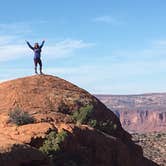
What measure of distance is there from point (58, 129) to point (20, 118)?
165 cm

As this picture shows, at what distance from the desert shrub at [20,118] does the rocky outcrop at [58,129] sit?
0.24m

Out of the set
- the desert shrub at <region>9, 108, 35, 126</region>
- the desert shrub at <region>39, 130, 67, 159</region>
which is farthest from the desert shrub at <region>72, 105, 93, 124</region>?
the desert shrub at <region>39, 130, 67, 159</region>

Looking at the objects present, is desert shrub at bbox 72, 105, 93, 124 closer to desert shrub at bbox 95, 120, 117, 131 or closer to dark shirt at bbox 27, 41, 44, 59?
desert shrub at bbox 95, 120, 117, 131

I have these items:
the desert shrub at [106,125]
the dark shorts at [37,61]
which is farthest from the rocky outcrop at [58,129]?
the dark shorts at [37,61]

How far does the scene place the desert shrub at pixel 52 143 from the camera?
16781 mm

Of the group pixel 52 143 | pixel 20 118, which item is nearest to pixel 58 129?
pixel 52 143

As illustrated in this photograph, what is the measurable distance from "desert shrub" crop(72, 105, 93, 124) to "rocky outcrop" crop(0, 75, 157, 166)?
184 mm

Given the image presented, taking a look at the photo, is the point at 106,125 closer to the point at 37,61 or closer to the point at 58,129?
the point at 58,129

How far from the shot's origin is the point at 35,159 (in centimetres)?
1467

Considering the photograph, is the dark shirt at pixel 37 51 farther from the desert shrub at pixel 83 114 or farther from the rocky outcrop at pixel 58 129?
the desert shrub at pixel 83 114

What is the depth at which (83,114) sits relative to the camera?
69.5 ft

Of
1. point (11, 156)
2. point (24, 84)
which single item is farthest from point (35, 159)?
point (24, 84)

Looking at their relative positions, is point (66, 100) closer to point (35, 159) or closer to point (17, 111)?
point (17, 111)

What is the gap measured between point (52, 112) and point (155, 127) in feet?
593
